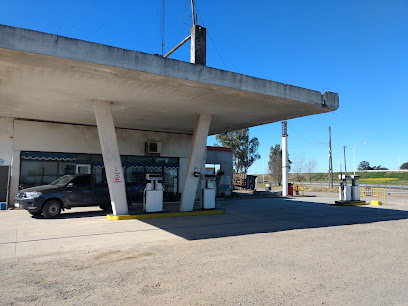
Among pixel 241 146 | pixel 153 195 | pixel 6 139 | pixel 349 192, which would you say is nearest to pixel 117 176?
pixel 153 195

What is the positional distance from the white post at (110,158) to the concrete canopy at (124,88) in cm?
57

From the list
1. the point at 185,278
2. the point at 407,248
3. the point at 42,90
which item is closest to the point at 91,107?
the point at 42,90

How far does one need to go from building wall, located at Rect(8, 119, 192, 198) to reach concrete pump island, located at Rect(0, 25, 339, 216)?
0.05 m

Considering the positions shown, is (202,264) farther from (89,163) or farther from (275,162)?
(275,162)

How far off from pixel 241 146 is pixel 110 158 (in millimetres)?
41452

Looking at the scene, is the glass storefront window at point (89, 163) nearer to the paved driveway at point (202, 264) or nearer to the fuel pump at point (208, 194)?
the fuel pump at point (208, 194)

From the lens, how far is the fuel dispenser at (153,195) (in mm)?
12773

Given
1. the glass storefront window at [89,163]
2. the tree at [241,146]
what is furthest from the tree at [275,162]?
the glass storefront window at [89,163]

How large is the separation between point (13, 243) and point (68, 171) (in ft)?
30.4

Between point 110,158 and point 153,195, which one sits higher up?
point 110,158

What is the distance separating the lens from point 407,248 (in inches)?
295

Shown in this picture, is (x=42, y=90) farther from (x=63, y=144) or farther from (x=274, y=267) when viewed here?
(x=274, y=267)

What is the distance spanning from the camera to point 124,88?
998cm

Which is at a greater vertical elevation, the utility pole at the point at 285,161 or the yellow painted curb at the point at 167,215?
the utility pole at the point at 285,161
